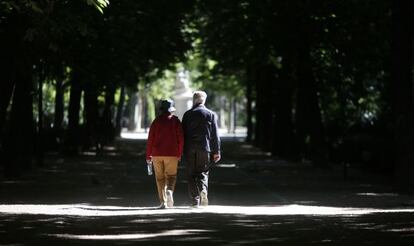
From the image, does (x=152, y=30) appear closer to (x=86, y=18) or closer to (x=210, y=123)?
(x=86, y=18)

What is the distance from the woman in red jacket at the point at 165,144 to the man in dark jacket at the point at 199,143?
20 centimetres

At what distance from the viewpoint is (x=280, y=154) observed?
128ft

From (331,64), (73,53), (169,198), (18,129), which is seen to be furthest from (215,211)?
(331,64)

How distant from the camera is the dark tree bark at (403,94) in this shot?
795 inches

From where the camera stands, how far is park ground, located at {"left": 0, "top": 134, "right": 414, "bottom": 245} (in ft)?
36.6

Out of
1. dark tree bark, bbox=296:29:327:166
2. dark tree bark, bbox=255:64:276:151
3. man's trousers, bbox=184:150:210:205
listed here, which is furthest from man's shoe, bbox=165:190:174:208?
dark tree bark, bbox=255:64:276:151

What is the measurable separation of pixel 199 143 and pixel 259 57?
20.6 meters

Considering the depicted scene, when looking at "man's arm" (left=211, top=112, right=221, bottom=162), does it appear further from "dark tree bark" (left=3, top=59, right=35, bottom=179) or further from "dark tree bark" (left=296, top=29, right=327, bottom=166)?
"dark tree bark" (left=296, top=29, right=327, bottom=166)

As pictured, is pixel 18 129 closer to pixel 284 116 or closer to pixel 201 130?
pixel 201 130

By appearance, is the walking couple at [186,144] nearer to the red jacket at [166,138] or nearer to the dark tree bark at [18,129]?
the red jacket at [166,138]

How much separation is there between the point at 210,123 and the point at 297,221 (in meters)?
2.74

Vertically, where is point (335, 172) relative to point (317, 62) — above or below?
below

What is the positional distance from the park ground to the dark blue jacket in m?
1.11

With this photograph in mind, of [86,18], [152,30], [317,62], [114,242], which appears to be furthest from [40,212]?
[152,30]
